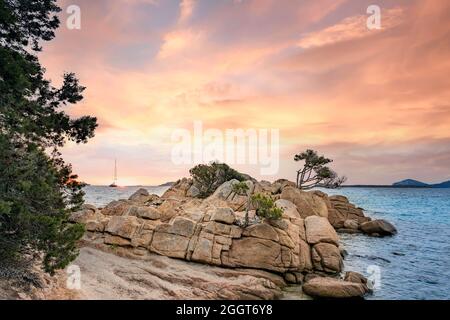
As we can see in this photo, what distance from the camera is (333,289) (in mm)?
19703

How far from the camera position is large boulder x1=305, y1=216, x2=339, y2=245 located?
25.6 m

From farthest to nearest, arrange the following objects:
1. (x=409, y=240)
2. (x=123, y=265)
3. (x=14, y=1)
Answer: (x=409, y=240), (x=123, y=265), (x=14, y=1)

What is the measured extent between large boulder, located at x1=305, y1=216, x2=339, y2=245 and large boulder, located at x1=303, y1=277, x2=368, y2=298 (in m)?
5.18

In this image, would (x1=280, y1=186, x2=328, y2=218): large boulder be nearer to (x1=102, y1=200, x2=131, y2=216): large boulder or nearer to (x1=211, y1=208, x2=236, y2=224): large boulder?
(x1=211, y1=208, x2=236, y2=224): large boulder

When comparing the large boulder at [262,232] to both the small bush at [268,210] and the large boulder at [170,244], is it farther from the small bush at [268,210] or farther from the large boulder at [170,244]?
the large boulder at [170,244]

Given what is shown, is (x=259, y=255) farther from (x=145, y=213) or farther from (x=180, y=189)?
(x=180, y=189)

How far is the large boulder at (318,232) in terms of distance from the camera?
25.6m

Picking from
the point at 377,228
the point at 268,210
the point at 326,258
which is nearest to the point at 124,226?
the point at 268,210

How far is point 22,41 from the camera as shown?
1681 centimetres

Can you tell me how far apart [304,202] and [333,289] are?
70.9 ft

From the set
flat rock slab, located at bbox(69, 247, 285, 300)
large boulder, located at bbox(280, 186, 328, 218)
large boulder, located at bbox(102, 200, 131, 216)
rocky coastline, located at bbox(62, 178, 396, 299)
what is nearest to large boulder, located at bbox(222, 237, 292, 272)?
rocky coastline, located at bbox(62, 178, 396, 299)

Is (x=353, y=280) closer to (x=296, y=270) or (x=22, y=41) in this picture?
(x=296, y=270)

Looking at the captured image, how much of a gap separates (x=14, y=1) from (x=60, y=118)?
602 centimetres
